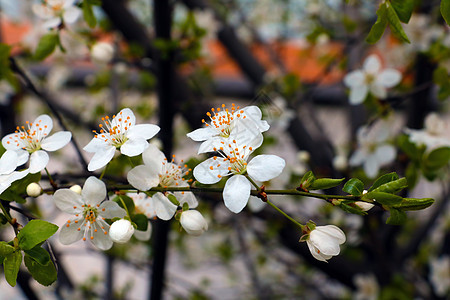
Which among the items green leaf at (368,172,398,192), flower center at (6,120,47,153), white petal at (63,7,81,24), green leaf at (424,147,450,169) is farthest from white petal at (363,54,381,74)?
flower center at (6,120,47,153)

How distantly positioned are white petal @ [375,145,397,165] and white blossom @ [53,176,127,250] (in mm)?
916

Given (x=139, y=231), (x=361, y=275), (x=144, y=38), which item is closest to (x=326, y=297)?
(x=361, y=275)

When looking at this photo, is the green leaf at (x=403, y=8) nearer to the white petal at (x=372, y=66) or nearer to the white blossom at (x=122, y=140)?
the white blossom at (x=122, y=140)

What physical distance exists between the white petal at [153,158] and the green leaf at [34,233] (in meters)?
0.17

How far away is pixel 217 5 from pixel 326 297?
1.88 m

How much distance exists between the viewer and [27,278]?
1137 mm

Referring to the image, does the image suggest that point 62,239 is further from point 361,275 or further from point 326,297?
point 326,297

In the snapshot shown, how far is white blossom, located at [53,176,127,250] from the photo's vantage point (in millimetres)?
669

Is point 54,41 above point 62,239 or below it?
above

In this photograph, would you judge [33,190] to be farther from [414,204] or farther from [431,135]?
[431,135]

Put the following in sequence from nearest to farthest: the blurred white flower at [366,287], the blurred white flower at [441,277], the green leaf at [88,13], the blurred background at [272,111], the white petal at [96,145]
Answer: the white petal at [96,145] < the green leaf at [88,13] < the blurred background at [272,111] < the blurred white flower at [366,287] < the blurred white flower at [441,277]

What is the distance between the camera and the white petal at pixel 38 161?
0.67m

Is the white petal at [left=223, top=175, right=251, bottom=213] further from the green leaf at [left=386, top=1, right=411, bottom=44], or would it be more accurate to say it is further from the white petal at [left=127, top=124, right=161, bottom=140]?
the green leaf at [left=386, top=1, right=411, bottom=44]

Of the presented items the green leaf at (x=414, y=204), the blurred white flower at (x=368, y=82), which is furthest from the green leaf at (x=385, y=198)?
the blurred white flower at (x=368, y=82)
